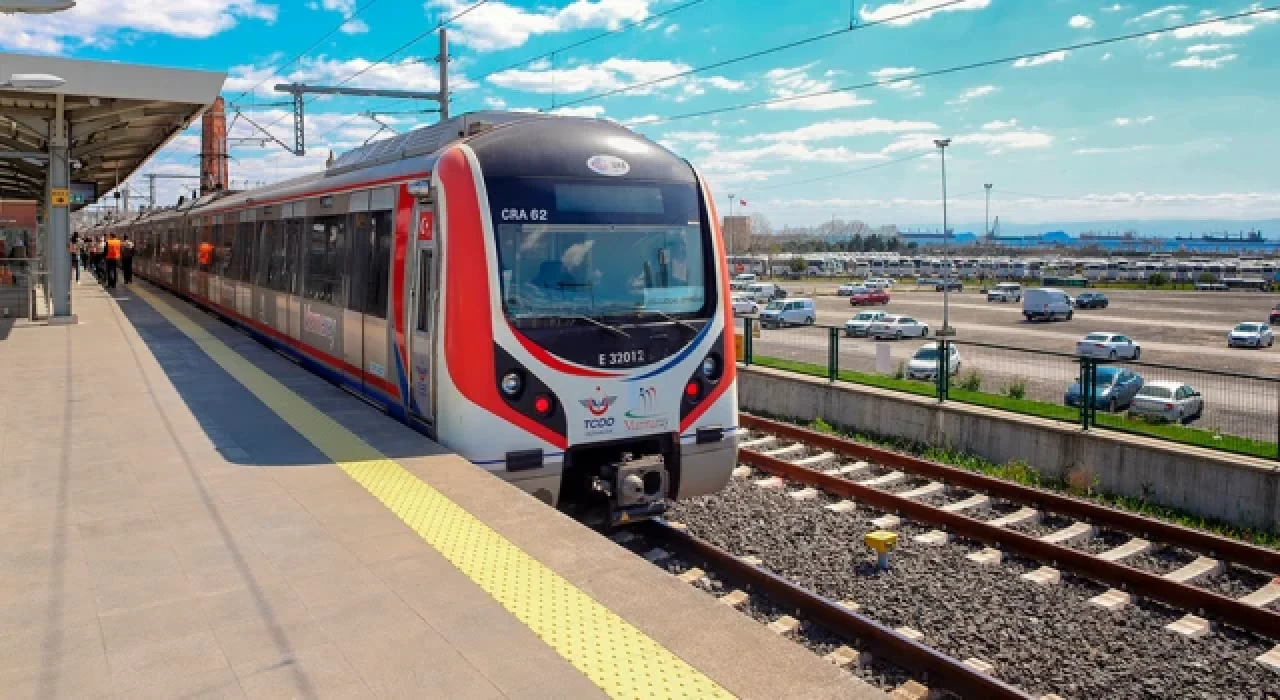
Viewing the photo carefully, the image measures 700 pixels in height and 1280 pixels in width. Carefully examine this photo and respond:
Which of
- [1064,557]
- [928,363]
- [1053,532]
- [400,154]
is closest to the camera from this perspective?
[1064,557]

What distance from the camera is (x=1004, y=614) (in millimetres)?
6840

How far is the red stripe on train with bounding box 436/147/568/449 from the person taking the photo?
276 inches

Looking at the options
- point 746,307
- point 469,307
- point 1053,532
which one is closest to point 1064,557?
point 1053,532

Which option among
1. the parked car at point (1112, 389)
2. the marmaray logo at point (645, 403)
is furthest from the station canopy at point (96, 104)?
the parked car at point (1112, 389)

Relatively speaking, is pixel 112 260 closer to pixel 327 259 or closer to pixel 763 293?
pixel 327 259

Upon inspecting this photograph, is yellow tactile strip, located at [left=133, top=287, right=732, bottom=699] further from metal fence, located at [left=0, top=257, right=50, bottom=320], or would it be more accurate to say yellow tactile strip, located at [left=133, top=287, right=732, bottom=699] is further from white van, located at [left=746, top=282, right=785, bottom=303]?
white van, located at [left=746, top=282, right=785, bottom=303]

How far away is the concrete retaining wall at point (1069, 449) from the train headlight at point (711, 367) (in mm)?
5213

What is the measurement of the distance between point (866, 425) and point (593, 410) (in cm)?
736

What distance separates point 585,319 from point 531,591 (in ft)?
9.47

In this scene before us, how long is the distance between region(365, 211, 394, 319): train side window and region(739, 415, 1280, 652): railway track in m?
4.51

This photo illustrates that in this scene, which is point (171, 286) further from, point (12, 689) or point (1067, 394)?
point (12, 689)

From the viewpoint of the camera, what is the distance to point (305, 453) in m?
7.69

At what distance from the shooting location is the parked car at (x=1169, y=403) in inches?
439

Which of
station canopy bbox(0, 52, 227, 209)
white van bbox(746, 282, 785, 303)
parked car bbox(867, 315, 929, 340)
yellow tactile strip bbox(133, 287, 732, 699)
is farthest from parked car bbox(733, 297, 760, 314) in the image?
yellow tactile strip bbox(133, 287, 732, 699)
